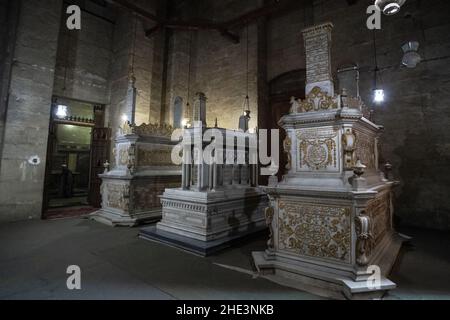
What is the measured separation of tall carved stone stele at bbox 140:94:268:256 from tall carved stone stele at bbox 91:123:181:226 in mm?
1203

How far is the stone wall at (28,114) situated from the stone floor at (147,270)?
1704 mm

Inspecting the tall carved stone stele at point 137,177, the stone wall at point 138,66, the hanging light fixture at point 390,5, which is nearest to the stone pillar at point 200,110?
the tall carved stone stele at point 137,177

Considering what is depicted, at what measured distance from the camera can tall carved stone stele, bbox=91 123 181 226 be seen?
5.35 meters

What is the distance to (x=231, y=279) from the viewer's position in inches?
106

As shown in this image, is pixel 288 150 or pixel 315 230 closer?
pixel 315 230

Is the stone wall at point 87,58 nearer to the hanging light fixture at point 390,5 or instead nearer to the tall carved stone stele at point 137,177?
the tall carved stone stele at point 137,177

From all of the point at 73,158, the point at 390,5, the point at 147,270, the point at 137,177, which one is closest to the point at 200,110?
the point at 137,177

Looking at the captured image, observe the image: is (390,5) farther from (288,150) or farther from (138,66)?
Answer: (138,66)

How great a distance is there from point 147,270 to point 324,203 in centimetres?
221

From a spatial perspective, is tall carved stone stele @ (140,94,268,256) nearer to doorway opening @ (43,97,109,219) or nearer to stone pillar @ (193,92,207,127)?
stone pillar @ (193,92,207,127)

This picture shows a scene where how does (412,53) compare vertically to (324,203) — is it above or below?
above

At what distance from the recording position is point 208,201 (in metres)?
3.84

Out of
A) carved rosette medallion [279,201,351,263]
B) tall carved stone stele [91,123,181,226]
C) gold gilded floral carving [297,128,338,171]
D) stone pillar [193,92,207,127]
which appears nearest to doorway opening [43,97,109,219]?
tall carved stone stele [91,123,181,226]
